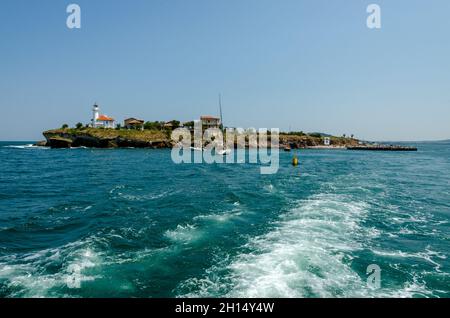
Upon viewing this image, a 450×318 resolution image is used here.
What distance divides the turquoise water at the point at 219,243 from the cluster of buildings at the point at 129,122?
13889 centimetres

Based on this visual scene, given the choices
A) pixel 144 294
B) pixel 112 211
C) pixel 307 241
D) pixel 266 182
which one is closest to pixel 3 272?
pixel 144 294

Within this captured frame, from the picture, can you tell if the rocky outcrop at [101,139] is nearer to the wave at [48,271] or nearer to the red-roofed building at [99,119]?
the red-roofed building at [99,119]

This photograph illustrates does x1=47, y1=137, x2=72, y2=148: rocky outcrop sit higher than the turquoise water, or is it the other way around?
x1=47, y1=137, x2=72, y2=148: rocky outcrop

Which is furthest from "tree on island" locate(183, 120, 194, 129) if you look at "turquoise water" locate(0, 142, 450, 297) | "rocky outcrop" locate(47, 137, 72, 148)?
"turquoise water" locate(0, 142, 450, 297)

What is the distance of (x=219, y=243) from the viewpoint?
1791 centimetres

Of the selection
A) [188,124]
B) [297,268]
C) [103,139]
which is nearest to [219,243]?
[297,268]

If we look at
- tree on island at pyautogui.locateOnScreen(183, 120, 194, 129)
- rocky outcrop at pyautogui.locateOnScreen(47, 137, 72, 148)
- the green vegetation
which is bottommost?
rocky outcrop at pyautogui.locateOnScreen(47, 137, 72, 148)

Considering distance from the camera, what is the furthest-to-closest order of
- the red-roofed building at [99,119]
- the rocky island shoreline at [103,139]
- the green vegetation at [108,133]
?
1. the red-roofed building at [99,119]
2. the green vegetation at [108,133]
3. the rocky island shoreline at [103,139]

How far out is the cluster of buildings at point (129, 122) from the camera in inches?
6378

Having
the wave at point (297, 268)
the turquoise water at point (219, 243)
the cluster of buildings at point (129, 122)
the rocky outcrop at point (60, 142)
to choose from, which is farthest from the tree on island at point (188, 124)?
the wave at point (297, 268)

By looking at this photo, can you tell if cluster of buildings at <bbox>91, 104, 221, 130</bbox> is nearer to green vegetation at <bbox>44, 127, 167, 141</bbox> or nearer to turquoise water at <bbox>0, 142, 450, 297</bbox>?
green vegetation at <bbox>44, 127, 167, 141</bbox>

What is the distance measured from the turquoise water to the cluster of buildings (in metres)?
139

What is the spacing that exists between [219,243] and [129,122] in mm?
167970

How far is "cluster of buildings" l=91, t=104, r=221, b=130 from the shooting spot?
6378 inches
